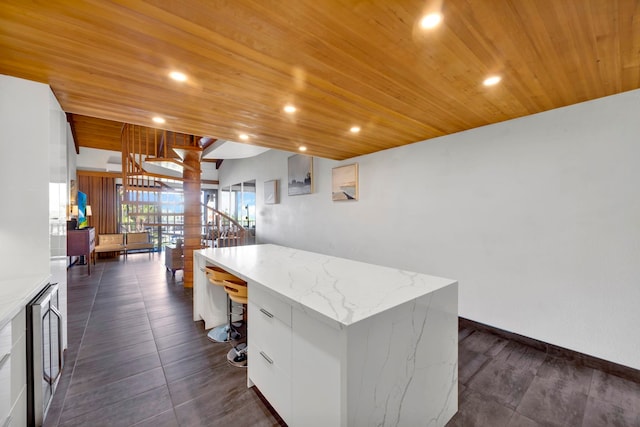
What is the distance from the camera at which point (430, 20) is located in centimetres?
121

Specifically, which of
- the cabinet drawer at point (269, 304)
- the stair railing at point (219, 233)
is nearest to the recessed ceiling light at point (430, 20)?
the cabinet drawer at point (269, 304)

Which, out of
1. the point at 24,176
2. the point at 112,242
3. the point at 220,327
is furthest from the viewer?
the point at 112,242

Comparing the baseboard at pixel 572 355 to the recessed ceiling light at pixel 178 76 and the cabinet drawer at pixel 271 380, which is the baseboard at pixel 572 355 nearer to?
the cabinet drawer at pixel 271 380

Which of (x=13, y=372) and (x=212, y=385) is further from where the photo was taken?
(x=212, y=385)

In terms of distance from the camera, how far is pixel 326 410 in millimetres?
1137

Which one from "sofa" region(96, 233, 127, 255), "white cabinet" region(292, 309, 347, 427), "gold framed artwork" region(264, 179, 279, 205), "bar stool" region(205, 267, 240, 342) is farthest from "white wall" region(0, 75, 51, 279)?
"sofa" region(96, 233, 127, 255)

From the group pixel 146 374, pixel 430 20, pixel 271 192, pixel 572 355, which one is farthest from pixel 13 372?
pixel 271 192

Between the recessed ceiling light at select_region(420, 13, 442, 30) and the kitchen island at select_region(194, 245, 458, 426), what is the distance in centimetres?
138

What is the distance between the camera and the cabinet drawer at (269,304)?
1415 millimetres

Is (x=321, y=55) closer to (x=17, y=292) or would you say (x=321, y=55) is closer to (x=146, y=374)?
(x=17, y=292)

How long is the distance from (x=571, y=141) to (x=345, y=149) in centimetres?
236

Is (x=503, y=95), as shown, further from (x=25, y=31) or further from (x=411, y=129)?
(x=25, y=31)

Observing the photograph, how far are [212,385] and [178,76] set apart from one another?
2230mm

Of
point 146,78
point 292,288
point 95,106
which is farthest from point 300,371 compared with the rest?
point 95,106
